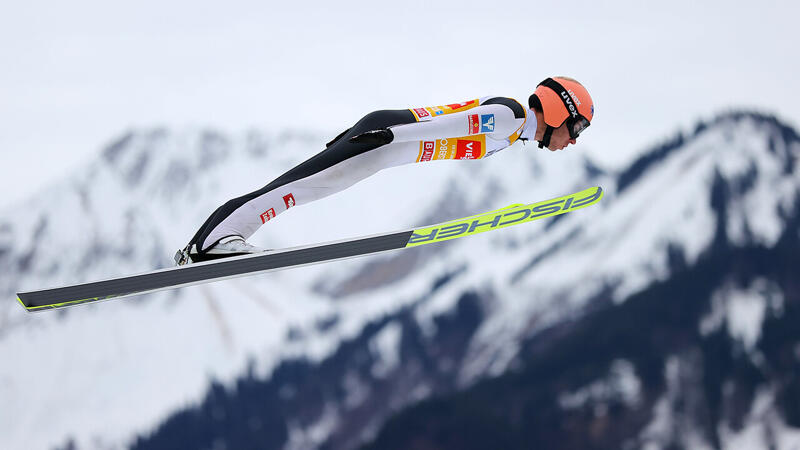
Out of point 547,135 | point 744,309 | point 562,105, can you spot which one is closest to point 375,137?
point 547,135

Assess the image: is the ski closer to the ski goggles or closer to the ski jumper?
the ski jumper

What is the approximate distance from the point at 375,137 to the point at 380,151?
270mm

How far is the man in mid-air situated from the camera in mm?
5543

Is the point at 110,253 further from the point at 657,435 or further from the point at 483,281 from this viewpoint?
A: the point at 657,435

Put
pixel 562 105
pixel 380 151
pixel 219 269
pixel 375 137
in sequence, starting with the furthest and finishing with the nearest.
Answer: pixel 562 105, pixel 380 151, pixel 375 137, pixel 219 269

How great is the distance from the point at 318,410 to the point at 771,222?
80232 mm

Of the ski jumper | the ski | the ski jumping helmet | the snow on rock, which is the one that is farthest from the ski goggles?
the snow on rock

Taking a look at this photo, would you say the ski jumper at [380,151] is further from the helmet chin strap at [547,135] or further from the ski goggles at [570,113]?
the ski goggles at [570,113]

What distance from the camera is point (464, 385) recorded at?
116 m

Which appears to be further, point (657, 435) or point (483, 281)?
point (483, 281)

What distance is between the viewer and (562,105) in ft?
21.3

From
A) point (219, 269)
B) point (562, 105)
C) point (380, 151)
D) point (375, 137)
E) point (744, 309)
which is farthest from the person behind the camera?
point (744, 309)

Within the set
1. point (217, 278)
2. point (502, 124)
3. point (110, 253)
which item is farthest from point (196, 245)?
point (110, 253)

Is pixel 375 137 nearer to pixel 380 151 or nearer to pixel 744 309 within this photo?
pixel 380 151
